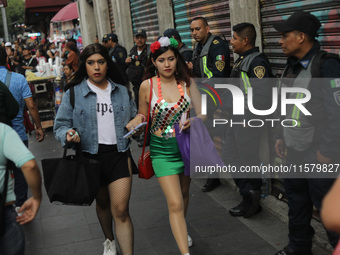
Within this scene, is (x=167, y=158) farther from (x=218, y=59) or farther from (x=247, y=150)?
(x=218, y=59)

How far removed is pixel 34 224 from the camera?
20.6 ft

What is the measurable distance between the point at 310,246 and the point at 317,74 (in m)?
1.59

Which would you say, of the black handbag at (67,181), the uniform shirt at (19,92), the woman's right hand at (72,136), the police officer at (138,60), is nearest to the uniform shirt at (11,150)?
the black handbag at (67,181)

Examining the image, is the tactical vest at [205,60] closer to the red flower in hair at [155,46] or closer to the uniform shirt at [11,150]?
the red flower in hair at [155,46]

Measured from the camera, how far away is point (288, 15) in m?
5.62

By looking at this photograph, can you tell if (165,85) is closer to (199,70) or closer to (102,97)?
(102,97)

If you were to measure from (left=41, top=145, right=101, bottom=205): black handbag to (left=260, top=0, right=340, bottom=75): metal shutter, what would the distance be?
2.54 metres

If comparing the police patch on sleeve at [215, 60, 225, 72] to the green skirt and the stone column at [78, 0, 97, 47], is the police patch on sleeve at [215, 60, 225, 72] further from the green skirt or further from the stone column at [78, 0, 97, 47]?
the stone column at [78, 0, 97, 47]

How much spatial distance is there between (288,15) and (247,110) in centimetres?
110

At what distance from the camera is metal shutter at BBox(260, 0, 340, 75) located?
16.0ft

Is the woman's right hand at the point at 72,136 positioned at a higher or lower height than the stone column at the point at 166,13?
lower

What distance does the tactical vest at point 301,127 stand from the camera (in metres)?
4.10

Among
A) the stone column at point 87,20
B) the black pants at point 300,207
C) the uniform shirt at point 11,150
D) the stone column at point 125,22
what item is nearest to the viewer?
the uniform shirt at point 11,150

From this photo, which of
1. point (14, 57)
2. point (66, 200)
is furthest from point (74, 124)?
point (14, 57)
